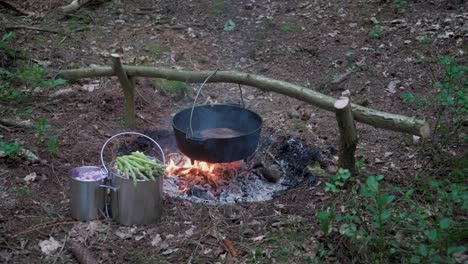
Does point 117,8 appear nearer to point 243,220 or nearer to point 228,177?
point 228,177

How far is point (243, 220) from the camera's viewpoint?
14.3ft

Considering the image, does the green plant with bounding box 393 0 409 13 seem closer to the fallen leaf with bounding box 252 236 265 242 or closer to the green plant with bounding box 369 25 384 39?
the green plant with bounding box 369 25 384 39

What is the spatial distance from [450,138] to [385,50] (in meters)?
2.48

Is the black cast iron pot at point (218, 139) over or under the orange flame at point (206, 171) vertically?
over

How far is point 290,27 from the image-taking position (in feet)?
27.3

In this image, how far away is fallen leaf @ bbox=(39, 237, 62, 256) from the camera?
3926 mm

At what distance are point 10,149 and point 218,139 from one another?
206 centimetres

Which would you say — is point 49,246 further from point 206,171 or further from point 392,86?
point 392,86

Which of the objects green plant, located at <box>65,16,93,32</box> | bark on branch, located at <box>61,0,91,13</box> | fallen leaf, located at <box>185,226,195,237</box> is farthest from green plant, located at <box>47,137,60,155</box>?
bark on branch, located at <box>61,0,91,13</box>

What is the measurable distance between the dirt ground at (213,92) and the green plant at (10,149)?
0.10 metres

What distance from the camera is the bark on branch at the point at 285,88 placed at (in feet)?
13.8

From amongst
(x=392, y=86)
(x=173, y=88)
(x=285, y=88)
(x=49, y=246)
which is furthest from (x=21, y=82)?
(x=392, y=86)

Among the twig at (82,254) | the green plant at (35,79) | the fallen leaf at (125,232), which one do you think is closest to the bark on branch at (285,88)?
the green plant at (35,79)

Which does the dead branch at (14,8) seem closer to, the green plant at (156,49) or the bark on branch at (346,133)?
the green plant at (156,49)
